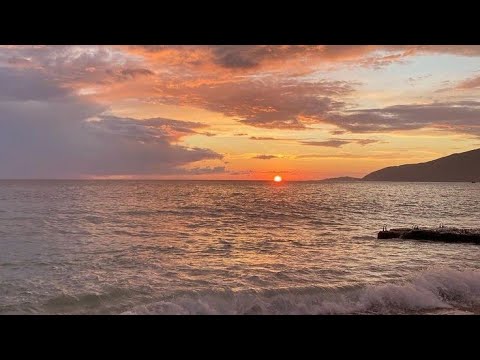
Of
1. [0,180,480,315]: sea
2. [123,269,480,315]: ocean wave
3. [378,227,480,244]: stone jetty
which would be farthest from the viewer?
[378,227,480,244]: stone jetty

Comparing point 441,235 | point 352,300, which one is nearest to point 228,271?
point 352,300

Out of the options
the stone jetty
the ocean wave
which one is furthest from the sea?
the stone jetty

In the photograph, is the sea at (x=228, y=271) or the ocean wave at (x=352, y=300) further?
the sea at (x=228, y=271)

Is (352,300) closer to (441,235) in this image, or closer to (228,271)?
(228,271)

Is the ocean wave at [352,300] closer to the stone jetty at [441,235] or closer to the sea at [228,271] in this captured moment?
the sea at [228,271]

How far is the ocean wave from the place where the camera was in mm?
5992

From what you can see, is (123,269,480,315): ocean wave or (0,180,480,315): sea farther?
(0,180,480,315): sea

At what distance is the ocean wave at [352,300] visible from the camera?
5992 mm

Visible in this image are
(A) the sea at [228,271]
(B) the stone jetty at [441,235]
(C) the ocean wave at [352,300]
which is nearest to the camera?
(C) the ocean wave at [352,300]

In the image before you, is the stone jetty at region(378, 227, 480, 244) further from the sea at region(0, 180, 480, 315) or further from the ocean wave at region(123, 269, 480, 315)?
the ocean wave at region(123, 269, 480, 315)

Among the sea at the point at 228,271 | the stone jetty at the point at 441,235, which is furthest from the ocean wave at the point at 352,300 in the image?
the stone jetty at the point at 441,235
